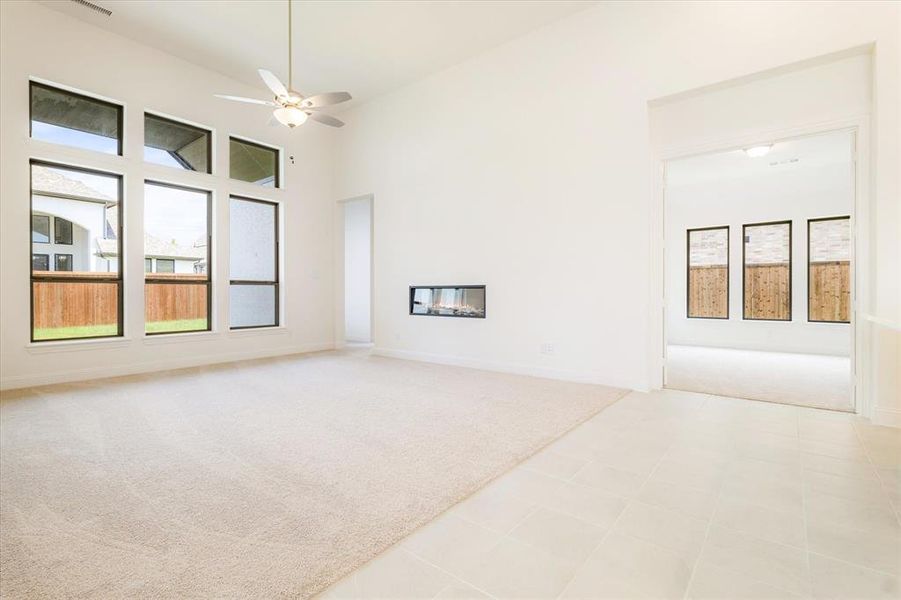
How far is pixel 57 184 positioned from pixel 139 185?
2.52 feet

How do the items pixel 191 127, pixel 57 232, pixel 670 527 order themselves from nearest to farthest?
pixel 670 527, pixel 57 232, pixel 191 127

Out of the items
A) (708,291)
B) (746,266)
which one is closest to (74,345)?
(708,291)

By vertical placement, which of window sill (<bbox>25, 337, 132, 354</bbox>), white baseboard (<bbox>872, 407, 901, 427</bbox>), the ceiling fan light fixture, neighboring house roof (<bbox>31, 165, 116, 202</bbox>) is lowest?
white baseboard (<bbox>872, 407, 901, 427</bbox>)

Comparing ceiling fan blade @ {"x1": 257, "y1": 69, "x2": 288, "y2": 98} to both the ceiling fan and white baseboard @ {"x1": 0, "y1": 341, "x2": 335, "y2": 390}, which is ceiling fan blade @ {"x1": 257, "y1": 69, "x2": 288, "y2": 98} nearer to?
the ceiling fan

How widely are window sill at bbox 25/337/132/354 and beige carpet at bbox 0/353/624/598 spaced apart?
51 centimetres

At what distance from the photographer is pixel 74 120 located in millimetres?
4910

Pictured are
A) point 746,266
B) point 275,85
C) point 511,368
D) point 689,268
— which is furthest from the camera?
point 689,268

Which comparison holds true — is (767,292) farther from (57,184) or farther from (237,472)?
(57,184)

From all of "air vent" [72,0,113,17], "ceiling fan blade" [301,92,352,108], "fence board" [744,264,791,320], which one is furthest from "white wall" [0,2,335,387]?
"fence board" [744,264,791,320]

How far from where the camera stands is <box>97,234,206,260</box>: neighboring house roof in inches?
203

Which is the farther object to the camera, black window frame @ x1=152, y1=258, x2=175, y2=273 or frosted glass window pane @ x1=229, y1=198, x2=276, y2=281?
frosted glass window pane @ x1=229, y1=198, x2=276, y2=281

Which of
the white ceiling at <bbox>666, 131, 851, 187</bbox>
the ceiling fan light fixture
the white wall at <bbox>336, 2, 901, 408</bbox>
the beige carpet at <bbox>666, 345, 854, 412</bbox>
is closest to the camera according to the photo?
the white wall at <bbox>336, 2, 901, 408</bbox>

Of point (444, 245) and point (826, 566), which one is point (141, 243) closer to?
point (444, 245)

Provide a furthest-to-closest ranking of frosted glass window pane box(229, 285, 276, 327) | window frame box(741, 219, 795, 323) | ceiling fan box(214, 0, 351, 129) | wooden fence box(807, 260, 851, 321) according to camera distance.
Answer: window frame box(741, 219, 795, 323) → wooden fence box(807, 260, 851, 321) → frosted glass window pane box(229, 285, 276, 327) → ceiling fan box(214, 0, 351, 129)
